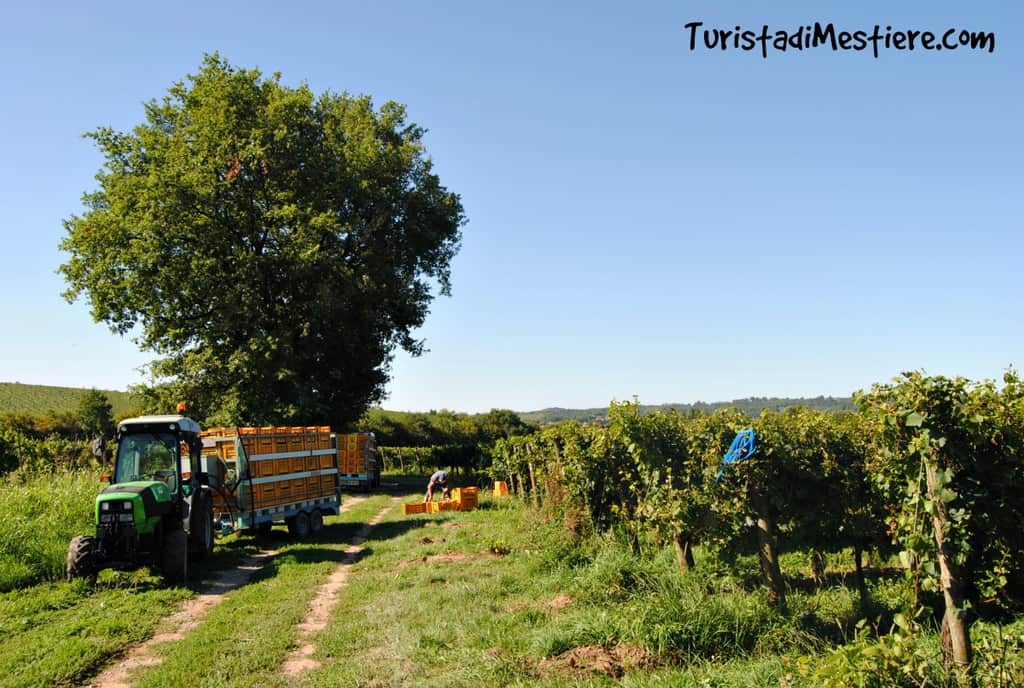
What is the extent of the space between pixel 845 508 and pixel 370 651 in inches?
226

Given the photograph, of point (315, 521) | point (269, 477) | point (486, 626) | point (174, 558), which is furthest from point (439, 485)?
point (486, 626)

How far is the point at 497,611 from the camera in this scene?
838cm

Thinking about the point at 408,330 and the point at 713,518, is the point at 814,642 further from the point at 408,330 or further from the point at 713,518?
the point at 408,330

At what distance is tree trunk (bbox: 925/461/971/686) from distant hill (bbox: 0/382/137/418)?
6648cm

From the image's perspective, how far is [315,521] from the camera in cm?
1705

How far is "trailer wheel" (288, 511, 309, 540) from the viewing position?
53.1ft

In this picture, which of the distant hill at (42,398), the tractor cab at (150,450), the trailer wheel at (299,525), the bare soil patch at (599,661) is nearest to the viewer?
the bare soil patch at (599,661)

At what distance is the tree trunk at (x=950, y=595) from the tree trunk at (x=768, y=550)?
232 cm

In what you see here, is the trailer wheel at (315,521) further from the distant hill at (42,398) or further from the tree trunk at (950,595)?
the distant hill at (42,398)

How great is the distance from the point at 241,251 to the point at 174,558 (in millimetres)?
18530

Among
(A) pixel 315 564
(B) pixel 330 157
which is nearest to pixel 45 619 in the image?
(A) pixel 315 564

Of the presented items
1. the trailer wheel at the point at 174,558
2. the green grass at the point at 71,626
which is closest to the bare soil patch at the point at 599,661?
the green grass at the point at 71,626

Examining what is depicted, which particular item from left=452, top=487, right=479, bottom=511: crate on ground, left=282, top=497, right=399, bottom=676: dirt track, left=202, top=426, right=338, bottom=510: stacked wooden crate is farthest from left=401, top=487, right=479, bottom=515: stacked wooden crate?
left=282, top=497, right=399, bottom=676: dirt track

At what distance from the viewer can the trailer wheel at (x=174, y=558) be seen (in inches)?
438
